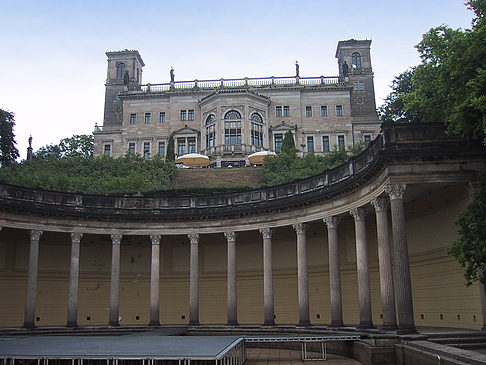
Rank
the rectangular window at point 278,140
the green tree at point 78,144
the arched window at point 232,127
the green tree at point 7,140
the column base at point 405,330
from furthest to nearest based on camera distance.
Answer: the green tree at point 78,144 → the rectangular window at point 278,140 → the arched window at point 232,127 → the green tree at point 7,140 → the column base at point 405,330

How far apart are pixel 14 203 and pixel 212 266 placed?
17.3m

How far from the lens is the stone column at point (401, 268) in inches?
992

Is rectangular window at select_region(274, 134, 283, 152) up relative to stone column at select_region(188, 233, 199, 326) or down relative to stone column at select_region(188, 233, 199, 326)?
up

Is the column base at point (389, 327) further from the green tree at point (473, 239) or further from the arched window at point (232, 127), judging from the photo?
the arched window at point (232, 127)

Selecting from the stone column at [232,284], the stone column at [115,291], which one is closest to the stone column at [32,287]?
the stone column at [115,291]

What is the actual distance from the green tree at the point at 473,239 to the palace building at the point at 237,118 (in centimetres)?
6553

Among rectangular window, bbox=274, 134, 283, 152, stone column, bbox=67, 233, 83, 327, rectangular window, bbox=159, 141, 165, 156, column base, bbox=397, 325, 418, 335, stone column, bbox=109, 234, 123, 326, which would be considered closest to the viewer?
column base, bbox=397, 325, 418, 335

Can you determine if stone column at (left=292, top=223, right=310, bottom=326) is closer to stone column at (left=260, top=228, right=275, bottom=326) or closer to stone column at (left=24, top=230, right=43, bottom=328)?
stone column at (left=260, top=228, right=275, bottom=326)

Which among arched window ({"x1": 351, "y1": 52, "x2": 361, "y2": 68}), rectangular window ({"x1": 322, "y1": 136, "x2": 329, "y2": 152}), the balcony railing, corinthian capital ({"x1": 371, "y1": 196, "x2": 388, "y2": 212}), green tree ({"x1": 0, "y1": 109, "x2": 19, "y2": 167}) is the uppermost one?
arched window ({"x1": 351, "y1": 52, "x2": 361, "y2": 68})

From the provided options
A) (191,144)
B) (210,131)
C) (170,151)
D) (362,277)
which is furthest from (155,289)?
(191,144)

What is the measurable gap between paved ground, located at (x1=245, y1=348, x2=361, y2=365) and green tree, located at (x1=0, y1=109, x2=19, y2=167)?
4729 centimetres

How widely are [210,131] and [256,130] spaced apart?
8.15 m

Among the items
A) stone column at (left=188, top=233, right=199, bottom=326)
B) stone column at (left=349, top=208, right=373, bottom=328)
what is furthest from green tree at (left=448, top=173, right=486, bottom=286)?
stone column at (left=188, top=233, right=199, bottom=326)

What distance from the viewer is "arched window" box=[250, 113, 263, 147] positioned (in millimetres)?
92275
